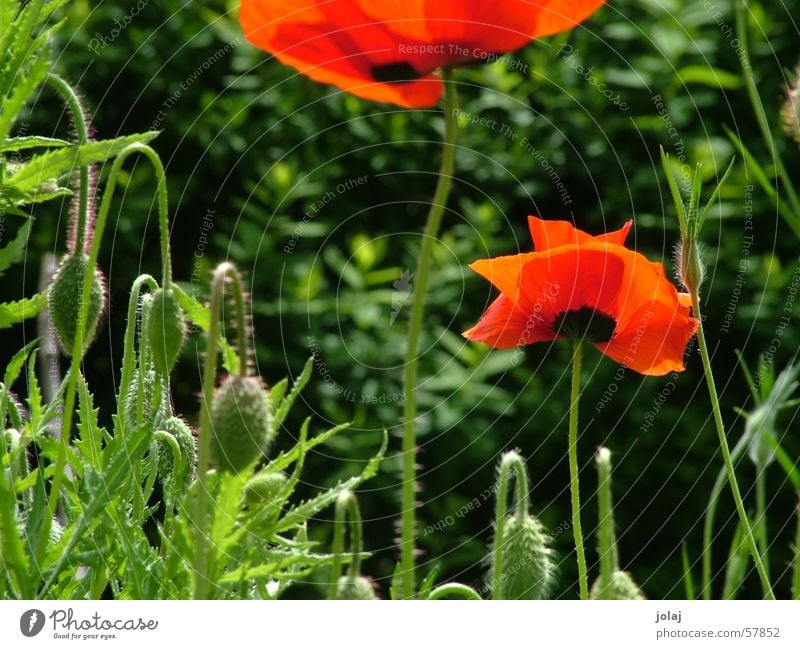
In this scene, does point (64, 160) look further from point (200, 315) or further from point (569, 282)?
point (569, 282)

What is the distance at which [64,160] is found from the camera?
1.99ft

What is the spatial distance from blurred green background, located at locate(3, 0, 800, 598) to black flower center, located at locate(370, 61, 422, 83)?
1.82 feet

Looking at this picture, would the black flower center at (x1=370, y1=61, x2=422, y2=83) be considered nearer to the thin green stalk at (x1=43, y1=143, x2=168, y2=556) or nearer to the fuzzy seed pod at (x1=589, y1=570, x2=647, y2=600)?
the thin green stalk at (x1=43, y1=143, x2=168, y2=556)

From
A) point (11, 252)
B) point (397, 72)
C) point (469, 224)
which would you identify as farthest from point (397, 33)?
point (469, 224)

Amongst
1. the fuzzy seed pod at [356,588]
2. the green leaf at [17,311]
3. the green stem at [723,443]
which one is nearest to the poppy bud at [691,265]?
the green stem at [723,443]

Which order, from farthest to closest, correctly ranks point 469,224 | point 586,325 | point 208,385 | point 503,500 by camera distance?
point 469,224, point 586,325, point 503,500, point 208,385

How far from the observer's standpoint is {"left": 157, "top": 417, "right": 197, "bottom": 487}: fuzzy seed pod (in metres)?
0.67

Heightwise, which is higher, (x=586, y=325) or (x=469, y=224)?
(x=469, y=224)

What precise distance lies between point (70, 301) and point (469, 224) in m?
0.73

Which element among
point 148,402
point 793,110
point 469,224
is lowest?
point 148,402

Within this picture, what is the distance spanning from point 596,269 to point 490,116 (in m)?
0.81

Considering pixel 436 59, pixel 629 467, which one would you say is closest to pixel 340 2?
pixel 436 59

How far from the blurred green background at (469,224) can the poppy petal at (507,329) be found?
0.50 m
